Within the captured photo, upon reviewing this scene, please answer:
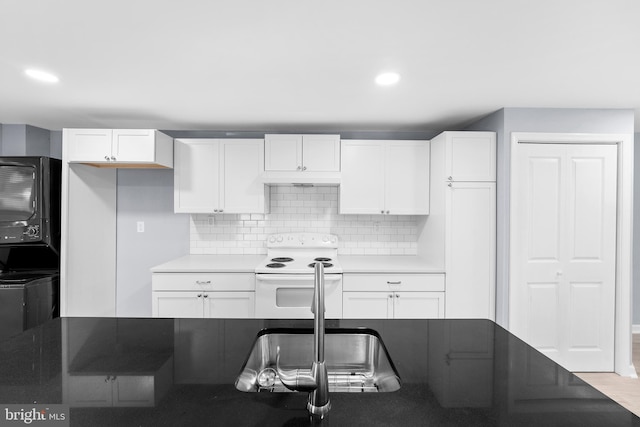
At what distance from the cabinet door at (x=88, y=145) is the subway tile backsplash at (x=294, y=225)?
3.43ft

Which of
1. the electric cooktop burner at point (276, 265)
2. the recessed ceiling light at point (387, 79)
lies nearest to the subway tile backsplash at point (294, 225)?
the electric cooktop burner at point (276, 265)

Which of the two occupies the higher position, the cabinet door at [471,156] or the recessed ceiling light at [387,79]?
the recessed ceiling light at [387,79]

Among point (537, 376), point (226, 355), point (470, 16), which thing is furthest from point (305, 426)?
point (470, 16)

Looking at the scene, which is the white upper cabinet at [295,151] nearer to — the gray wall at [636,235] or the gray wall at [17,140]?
the gray wall at [17,140]

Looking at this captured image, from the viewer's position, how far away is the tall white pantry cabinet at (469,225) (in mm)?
2900

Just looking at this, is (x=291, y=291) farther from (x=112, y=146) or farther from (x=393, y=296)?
(x=112, y=146)

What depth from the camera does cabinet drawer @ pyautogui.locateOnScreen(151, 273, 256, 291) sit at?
2.92 meters

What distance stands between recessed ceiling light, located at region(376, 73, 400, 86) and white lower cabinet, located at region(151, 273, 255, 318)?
6.27ft

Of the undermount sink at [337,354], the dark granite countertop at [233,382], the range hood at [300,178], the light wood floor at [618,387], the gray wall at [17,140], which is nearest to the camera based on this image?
the dark granite countertop at [233,382]

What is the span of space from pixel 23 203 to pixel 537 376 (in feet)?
12.1

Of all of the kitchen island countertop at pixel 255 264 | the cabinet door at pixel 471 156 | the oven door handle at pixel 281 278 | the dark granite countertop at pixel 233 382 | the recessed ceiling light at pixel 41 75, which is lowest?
the oven door handle at pixel 281 278

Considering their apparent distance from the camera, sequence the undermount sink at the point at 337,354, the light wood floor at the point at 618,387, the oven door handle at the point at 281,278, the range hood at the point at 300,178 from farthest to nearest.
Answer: the range hood at the point at 300,178
the oven door handle at the point at 281,278
the light wood floor at the point at 618,387
the undermount sink at the point at 337,354

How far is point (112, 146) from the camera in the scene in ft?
9.70

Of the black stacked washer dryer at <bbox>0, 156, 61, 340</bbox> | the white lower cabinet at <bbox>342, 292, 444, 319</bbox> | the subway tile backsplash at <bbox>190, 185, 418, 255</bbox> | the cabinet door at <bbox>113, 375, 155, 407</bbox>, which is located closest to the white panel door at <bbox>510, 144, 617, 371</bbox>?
the white lower cabinet at <bbox>342, 292, 444, 319</bbox>
